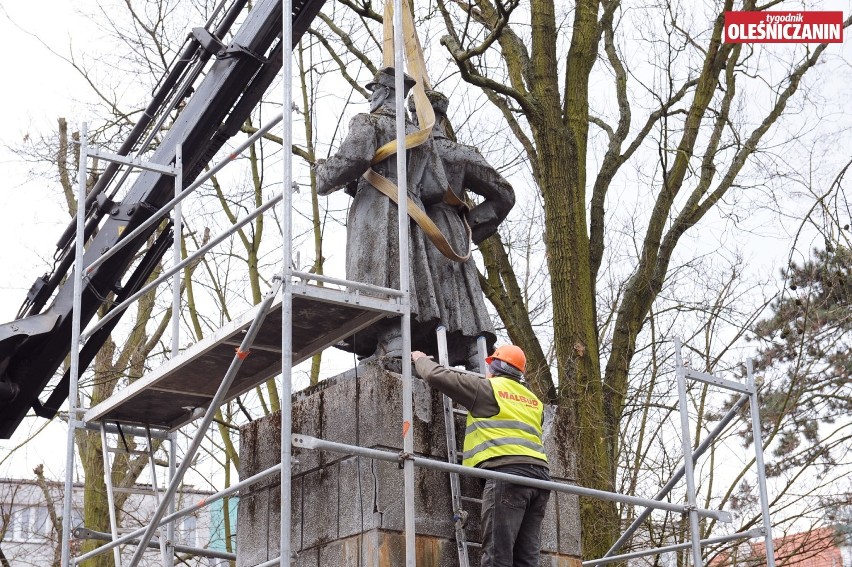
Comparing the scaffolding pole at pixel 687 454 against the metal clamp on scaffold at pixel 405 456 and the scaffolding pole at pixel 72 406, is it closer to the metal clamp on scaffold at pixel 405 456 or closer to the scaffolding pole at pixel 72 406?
the metal clamp on scaffold at pixel 405 456

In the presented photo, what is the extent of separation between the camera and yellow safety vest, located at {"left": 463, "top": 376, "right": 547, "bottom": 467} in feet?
22.3

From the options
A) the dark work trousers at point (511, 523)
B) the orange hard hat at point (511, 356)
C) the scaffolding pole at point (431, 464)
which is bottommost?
the dark work trousers at point (511, 523)

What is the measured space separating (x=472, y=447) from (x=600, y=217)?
836 centimetres

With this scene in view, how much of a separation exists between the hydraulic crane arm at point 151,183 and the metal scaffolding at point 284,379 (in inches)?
18.5

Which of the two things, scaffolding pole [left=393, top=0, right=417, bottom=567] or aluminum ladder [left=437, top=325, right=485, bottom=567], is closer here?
scaffolding pole [left=393, top=0, right=417, bottom=567]

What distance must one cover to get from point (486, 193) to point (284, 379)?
9.83 ft

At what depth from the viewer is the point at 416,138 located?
7816mm

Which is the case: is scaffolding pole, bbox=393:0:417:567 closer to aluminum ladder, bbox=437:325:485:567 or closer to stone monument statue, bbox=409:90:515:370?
aluminum ladder, bbox=437:325:485:567

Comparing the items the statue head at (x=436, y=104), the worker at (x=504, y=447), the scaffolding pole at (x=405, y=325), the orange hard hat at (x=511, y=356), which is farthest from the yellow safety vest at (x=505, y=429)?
the statue head at (x=436, y=104)

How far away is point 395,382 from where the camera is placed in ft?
23.1

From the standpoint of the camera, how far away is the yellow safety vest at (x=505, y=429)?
6797 mm

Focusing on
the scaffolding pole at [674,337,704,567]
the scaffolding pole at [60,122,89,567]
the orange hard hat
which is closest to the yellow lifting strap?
the orange hard hat

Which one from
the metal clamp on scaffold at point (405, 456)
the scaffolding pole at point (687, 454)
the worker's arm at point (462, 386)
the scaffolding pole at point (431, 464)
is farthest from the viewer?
the scaffolding pole at point (687, 454)

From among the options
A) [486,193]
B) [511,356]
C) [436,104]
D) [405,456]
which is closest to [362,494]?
[405,456]
